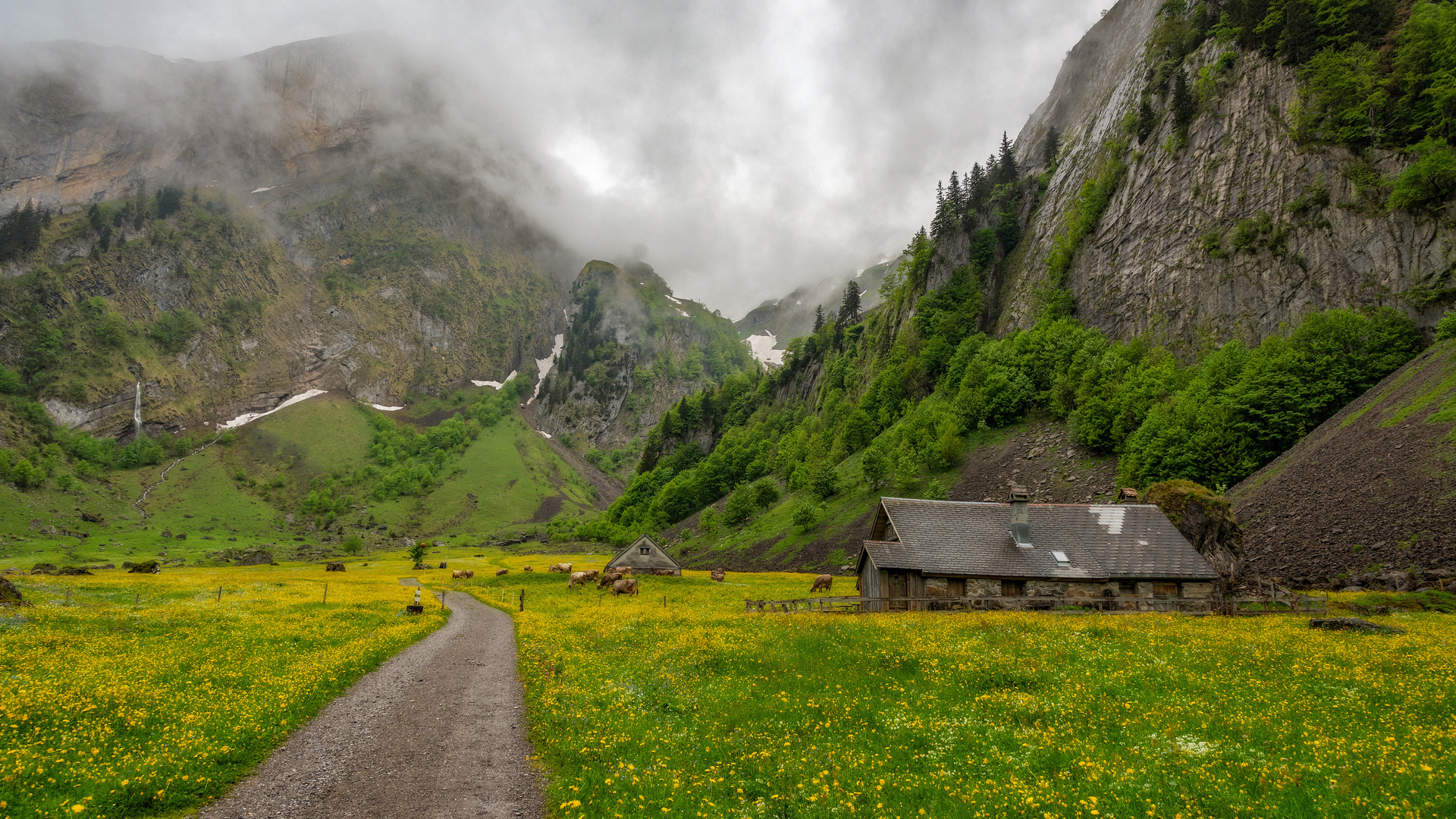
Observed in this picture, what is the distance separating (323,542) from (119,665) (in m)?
170

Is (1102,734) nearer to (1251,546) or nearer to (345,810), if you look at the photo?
(345,810)

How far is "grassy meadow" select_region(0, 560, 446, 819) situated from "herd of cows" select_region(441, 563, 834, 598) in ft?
63.4

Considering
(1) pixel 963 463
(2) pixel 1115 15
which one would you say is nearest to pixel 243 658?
(1) pixel 963 463

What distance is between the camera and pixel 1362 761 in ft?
33.4

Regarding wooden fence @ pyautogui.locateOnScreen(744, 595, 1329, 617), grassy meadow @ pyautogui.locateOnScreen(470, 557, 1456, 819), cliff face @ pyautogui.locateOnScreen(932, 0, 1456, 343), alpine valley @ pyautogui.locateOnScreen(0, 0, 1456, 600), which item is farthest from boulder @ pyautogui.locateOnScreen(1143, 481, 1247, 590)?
cliff face @ pyautogui.locateOnScreen(932, 0, 1456, 343)

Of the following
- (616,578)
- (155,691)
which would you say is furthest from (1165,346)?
(155,691)

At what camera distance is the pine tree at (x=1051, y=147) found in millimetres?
132375

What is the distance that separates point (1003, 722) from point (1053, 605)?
954 inches

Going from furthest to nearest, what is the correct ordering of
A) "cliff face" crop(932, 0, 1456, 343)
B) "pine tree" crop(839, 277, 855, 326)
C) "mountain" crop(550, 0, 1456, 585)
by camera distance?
"pine tree" crop(839, 277, 855, 326) → "cliff face" crop(932, 0, 1456, 343) → "mountain" crop(550, 0, 1456, 585)

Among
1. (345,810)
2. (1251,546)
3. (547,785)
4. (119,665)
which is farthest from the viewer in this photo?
(1251,546)

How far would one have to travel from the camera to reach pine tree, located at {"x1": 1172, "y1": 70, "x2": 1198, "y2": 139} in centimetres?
8469

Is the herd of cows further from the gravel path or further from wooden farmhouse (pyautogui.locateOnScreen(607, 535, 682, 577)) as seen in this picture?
the gravel path

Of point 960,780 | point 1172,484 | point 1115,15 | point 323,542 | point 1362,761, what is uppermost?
point 1115,15

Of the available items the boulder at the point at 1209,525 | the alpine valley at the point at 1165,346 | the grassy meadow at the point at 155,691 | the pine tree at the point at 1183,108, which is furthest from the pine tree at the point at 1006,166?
the grassy meadow at the point at 155,691
